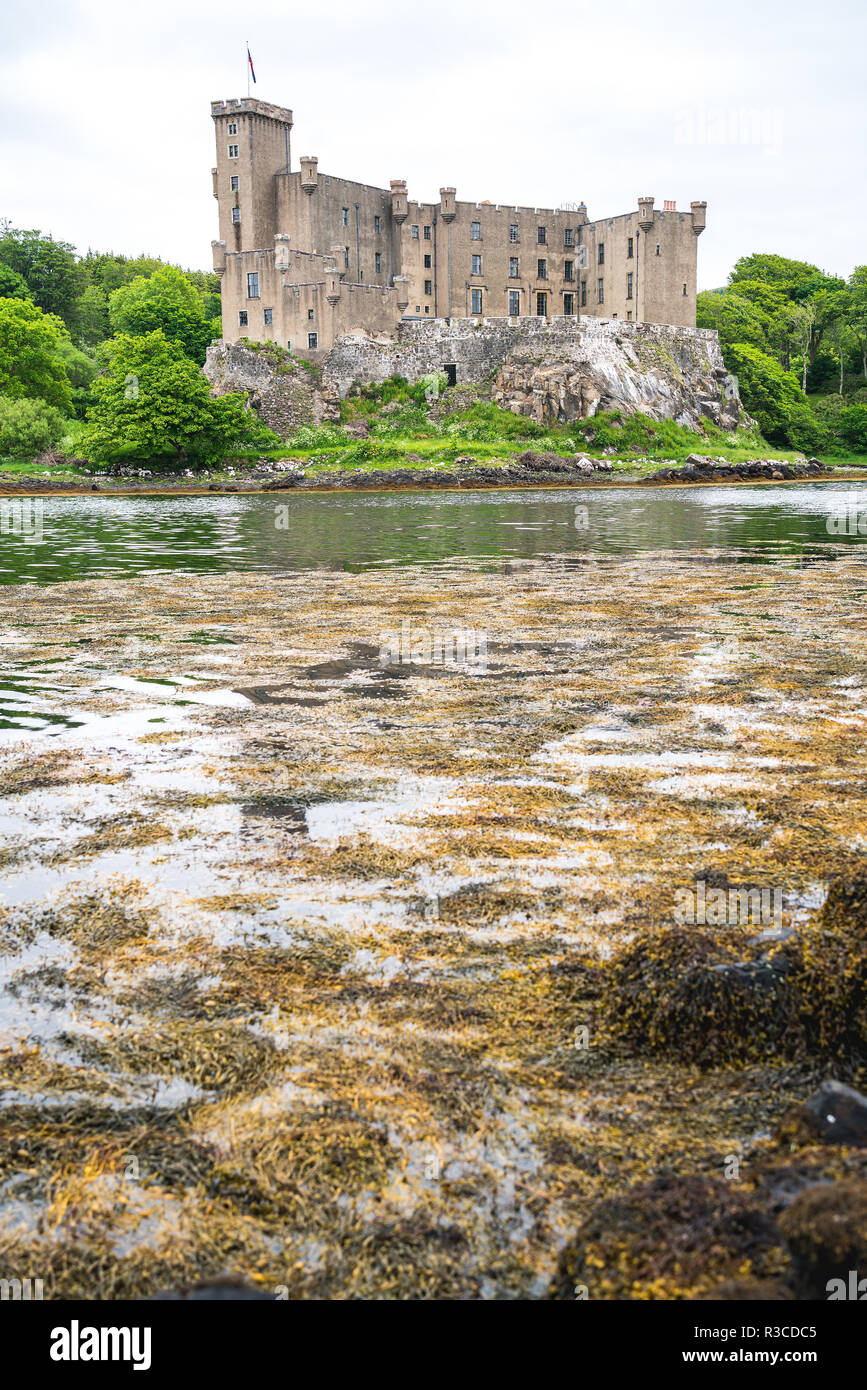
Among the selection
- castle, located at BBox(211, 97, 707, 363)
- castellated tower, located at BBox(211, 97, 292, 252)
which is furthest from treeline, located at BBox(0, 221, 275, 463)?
castellated tower, located at BBox(211, 97, 292, 252)

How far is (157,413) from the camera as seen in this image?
7425 centimetres

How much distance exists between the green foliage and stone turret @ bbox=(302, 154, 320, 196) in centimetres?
2791

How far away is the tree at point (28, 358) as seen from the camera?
8644cm

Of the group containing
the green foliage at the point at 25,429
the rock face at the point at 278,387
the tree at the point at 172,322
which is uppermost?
the tree at the point at 172,322

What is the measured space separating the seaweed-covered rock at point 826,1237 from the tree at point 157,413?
75.7 meters

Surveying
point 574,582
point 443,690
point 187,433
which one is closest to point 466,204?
point 187,433

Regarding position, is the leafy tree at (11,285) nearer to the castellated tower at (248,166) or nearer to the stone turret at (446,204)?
the castellated tower at (248,166)

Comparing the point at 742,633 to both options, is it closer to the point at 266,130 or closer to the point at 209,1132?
the point at 209,1132

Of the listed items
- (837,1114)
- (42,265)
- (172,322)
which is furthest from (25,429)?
(837,1114)

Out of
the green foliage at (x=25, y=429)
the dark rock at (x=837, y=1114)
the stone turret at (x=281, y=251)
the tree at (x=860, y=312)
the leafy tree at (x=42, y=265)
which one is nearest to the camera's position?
the dark rock at (x=837, y=1114)

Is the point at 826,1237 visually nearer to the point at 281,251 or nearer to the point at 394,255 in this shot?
the point at 281,251

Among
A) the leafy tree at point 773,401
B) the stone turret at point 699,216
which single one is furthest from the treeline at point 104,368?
the leafy tree at point 773,401

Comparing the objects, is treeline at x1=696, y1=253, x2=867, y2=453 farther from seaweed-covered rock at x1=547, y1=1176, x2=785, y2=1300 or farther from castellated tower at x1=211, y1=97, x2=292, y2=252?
seaweed-covered rock at x1=547, y1=1176, x2=785, y2=1300
